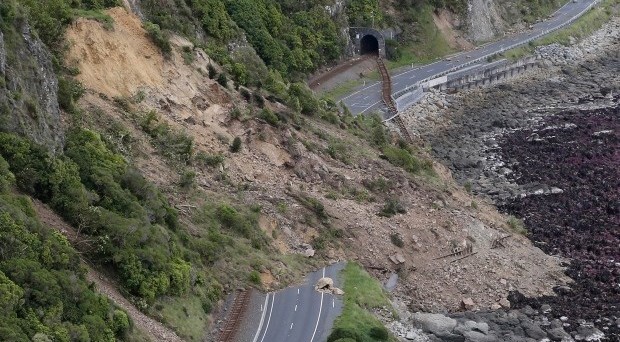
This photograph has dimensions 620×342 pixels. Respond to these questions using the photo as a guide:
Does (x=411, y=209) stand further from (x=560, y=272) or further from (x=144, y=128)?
(x=144, y=128)

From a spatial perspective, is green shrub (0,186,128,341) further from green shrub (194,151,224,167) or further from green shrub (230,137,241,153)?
green shrub (230,137,241,153)

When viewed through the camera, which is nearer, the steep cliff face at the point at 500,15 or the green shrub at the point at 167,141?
the green shrub at the point at 167,141

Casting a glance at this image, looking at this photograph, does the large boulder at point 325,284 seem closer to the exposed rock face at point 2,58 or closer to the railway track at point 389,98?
the exposed rock face at point 2,58

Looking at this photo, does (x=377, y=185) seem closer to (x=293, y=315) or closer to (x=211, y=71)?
(x=211, y=71)

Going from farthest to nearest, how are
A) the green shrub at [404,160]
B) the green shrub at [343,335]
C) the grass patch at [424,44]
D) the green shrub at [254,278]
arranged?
the grass patch at [424,44]
the green shrub at [404,160]
the green shrub at [254,278]
the green shrub at [343,335]

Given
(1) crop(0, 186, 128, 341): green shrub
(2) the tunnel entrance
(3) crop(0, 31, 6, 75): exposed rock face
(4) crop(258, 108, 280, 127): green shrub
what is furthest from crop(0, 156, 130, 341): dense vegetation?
(2) the tunnel entrance

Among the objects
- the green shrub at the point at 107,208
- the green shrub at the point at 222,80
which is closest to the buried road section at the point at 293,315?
the green shrub at the point at 107,208

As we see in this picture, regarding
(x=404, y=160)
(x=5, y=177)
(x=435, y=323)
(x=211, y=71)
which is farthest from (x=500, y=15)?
(x=5, y=177)
